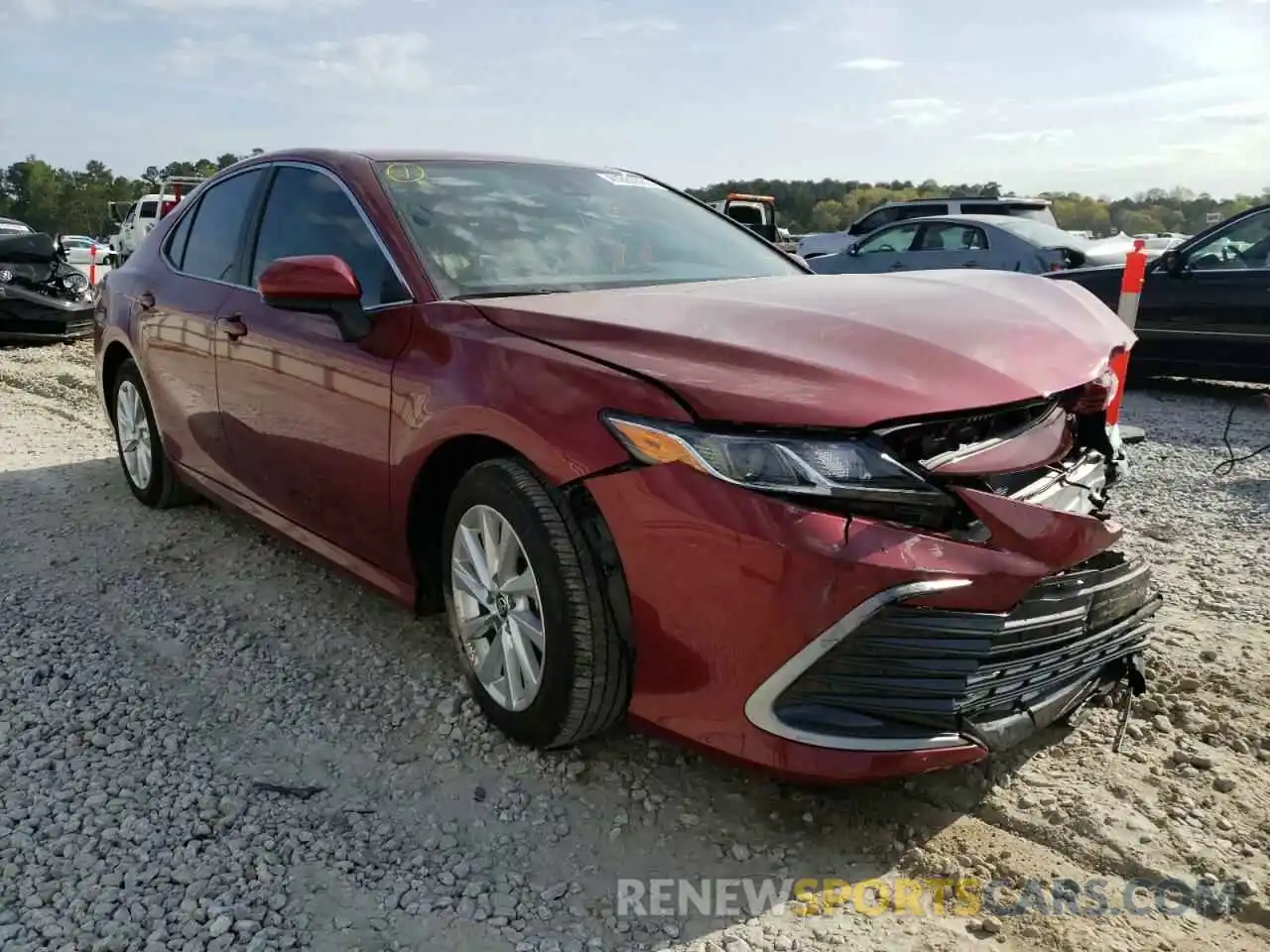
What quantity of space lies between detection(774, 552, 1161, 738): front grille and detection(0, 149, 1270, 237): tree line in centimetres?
4678

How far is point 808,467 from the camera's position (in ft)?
7.06

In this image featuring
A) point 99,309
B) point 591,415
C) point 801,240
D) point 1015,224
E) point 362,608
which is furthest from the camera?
point 801,240

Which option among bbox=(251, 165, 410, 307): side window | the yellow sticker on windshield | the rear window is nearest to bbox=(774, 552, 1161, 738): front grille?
bbox=(251, 165, 410, 307): side window

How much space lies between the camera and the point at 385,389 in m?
2.99

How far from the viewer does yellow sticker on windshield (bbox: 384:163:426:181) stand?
3.37 meters

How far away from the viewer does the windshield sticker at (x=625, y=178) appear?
3.92 meters

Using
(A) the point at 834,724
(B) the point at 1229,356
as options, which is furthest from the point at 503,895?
(B) the point at 1229,356

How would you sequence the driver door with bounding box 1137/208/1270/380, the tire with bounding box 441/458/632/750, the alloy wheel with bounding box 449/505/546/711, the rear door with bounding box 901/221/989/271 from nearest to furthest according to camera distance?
the tire with bounding box 441/458/632/750, the alloy wheel with bounding box 449/505/546/711, the driver door with bounding box 1137/208/1270/380, the rear door with bounding box 901/221/989/271

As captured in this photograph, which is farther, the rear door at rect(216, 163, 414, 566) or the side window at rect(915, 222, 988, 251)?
the side window at rect(915, 222, 988, 251)

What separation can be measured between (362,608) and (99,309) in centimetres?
265

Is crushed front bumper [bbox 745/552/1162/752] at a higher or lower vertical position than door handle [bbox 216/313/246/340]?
lower

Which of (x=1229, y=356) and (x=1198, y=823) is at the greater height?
(x=1229, y=356)

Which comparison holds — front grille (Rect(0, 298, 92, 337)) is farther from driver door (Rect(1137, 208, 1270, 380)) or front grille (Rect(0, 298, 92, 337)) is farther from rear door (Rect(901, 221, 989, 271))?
driver door (Rect(1137, 208, 1270, 380))

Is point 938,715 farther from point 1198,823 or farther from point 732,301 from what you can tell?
point 732,301
